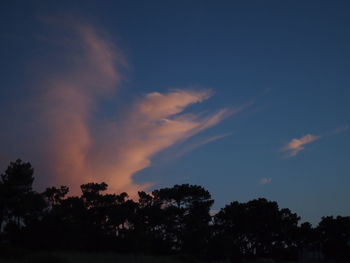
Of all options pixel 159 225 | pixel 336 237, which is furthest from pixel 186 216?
pixel 336 237

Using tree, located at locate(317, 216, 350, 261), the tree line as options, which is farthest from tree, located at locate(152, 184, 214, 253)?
tree, located at locate(317, 216, 350, 261)

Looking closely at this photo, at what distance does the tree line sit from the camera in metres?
47.4

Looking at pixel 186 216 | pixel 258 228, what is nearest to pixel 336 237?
pixel 258 228

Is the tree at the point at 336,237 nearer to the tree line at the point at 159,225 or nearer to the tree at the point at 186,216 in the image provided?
the tree line at the point at 159,225

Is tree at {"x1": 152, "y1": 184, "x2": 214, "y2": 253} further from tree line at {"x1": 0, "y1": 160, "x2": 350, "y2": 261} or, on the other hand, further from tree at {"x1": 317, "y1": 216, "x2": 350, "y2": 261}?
tree at {"x1": 317, "y1": 216, "x2": 350, "y2": 261}

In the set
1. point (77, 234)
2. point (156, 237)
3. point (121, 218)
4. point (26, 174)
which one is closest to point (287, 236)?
point (156, 237)

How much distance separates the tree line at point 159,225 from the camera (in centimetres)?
4741

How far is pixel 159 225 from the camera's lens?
58.8 metres

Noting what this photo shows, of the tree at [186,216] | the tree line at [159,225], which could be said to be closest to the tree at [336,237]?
the tree line at [159,225]

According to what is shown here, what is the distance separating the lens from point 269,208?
204 ft

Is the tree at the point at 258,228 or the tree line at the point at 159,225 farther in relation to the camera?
the tree at the point at 258,228

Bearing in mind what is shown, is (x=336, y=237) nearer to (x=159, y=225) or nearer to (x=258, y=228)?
(x=258, y=228)

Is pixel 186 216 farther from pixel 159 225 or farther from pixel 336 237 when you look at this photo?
pixel 336 237

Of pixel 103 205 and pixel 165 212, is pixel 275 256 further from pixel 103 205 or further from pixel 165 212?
pixel 103 205
